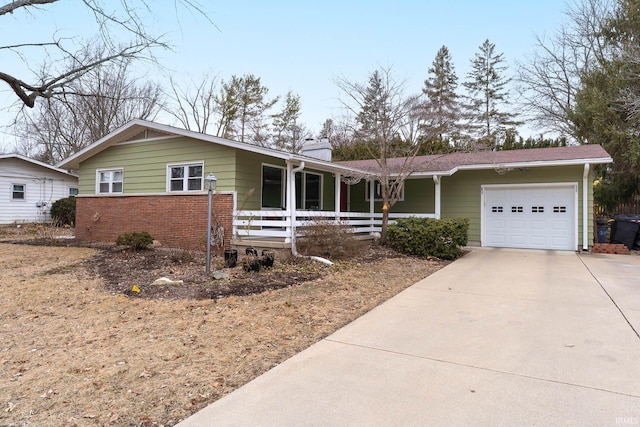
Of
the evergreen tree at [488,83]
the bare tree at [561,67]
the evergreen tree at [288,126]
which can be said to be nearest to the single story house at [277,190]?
the bare tree at [561,67]

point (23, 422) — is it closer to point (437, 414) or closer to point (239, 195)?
point (437, 414)

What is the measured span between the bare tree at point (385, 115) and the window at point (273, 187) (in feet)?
8.89

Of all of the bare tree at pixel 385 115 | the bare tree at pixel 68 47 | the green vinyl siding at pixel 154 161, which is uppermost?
the bare tree at pixel 68 47

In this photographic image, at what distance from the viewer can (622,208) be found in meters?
15.5

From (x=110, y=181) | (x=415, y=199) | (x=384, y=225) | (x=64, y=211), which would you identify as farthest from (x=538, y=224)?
(x=64, y=211)

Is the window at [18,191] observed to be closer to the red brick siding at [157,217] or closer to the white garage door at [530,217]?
the red brick siding at [157,217]

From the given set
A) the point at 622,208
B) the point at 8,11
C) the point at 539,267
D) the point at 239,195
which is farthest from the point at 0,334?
the point at 622,208

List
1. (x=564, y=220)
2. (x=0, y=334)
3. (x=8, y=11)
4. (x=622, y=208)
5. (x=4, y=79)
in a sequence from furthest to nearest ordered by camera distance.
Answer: (x=622, y=208) < (x=564, y=220) < (x=4, y=79) < (x=8, y=11) < (x=0, y=334)

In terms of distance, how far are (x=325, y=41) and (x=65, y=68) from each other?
8970 millimetres

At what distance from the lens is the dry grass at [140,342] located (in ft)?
8.99

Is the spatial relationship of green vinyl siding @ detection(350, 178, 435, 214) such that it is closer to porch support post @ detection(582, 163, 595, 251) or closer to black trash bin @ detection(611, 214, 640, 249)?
porch support post @ detection(582, 163, 595, 251)

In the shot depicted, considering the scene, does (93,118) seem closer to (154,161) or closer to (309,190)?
(154,161)

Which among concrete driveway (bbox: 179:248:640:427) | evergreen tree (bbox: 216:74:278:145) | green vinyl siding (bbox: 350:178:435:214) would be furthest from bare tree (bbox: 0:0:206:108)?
evergreen tree (bbox: 216:74:278:145)

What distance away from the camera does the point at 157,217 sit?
11.4m
